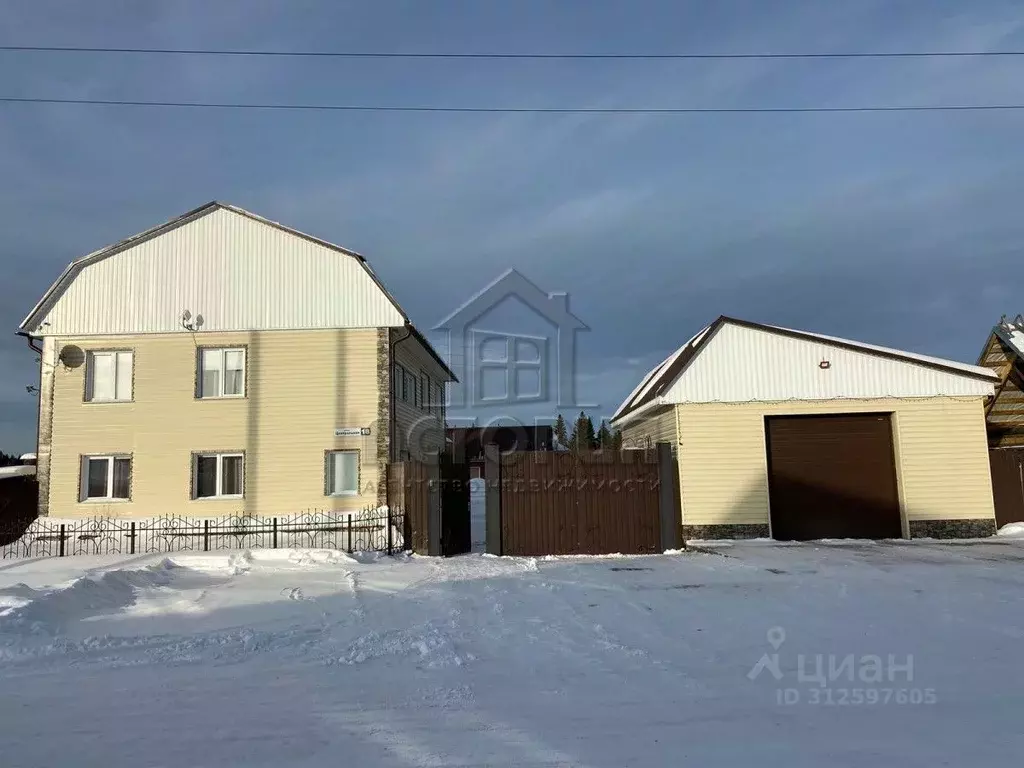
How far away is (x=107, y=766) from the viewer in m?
4.38

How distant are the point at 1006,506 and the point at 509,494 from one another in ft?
45.0

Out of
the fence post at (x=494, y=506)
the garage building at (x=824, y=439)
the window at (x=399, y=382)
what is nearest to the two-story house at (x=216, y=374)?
the window at (x=399, y=382)

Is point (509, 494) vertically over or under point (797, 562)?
over

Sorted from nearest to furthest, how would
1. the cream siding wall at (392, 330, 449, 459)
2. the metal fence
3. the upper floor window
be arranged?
the metal fence, the upper floor window, the cream siding wall at (392, 330, 449, 459)

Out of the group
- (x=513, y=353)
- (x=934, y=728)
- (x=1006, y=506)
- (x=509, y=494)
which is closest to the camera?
(x=934, y=728)

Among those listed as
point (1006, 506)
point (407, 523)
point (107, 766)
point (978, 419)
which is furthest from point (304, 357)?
point (1006, 506)

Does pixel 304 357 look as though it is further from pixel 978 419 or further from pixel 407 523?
pixel 978 419

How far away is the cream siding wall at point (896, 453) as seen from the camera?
1723 cm

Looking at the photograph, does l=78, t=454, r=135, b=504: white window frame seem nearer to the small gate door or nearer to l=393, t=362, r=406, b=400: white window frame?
l=393, t=362, r=406, b=400: white window frame

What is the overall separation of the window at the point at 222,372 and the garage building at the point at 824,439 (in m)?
11.3

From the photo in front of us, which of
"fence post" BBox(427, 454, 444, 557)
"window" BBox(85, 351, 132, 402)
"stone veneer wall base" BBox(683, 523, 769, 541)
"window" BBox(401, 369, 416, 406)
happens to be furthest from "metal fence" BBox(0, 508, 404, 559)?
"stone veneer wall base" BBox(683, 523, 769, 541)

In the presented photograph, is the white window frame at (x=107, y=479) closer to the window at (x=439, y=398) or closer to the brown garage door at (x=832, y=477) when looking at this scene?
the window at (x=439, y=398)

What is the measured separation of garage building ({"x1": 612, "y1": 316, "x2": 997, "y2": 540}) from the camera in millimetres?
17281

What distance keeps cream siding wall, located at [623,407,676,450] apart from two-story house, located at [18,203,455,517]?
7.40 metres
